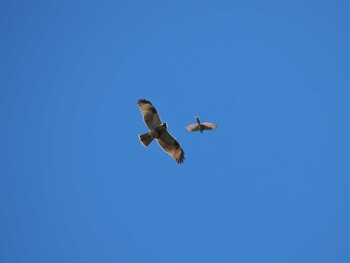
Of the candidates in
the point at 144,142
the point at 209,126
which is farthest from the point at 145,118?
the point at 209,126

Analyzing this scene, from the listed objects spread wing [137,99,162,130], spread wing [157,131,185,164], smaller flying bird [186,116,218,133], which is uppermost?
spread wing [137,99,162,130]

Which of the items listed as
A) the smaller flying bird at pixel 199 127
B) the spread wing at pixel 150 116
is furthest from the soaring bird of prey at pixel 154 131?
the smaller flying bird at pixel 199 127

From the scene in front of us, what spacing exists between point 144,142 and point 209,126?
276 centimetres

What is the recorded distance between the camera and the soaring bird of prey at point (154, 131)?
76.9 ft

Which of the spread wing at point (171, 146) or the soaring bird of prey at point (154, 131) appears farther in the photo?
the spread wing at point (171, 146)

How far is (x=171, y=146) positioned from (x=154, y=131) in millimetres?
1309

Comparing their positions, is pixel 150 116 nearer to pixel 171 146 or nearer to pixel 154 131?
pixel 154 131

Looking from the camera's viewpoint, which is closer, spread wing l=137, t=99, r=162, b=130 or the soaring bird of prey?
the soaring bird of prey

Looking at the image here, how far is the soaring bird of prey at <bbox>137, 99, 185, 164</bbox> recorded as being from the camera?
76.9 feet

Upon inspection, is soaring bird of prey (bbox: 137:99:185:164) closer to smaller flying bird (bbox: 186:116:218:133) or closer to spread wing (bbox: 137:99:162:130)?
spread wing (bbox: 137:99:162:130)

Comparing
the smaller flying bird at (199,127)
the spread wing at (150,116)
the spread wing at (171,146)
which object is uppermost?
the spread wing at (150,116)

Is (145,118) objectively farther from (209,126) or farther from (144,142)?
(209,126)

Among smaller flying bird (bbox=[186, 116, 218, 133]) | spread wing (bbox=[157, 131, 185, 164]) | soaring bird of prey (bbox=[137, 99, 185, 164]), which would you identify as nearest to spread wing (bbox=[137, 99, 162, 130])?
soaring bird of prey (bbox=[137, 99, 185, 164])

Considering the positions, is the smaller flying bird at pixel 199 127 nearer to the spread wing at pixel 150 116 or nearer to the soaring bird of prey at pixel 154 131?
the soaring bird of prey at pixel 154 131
